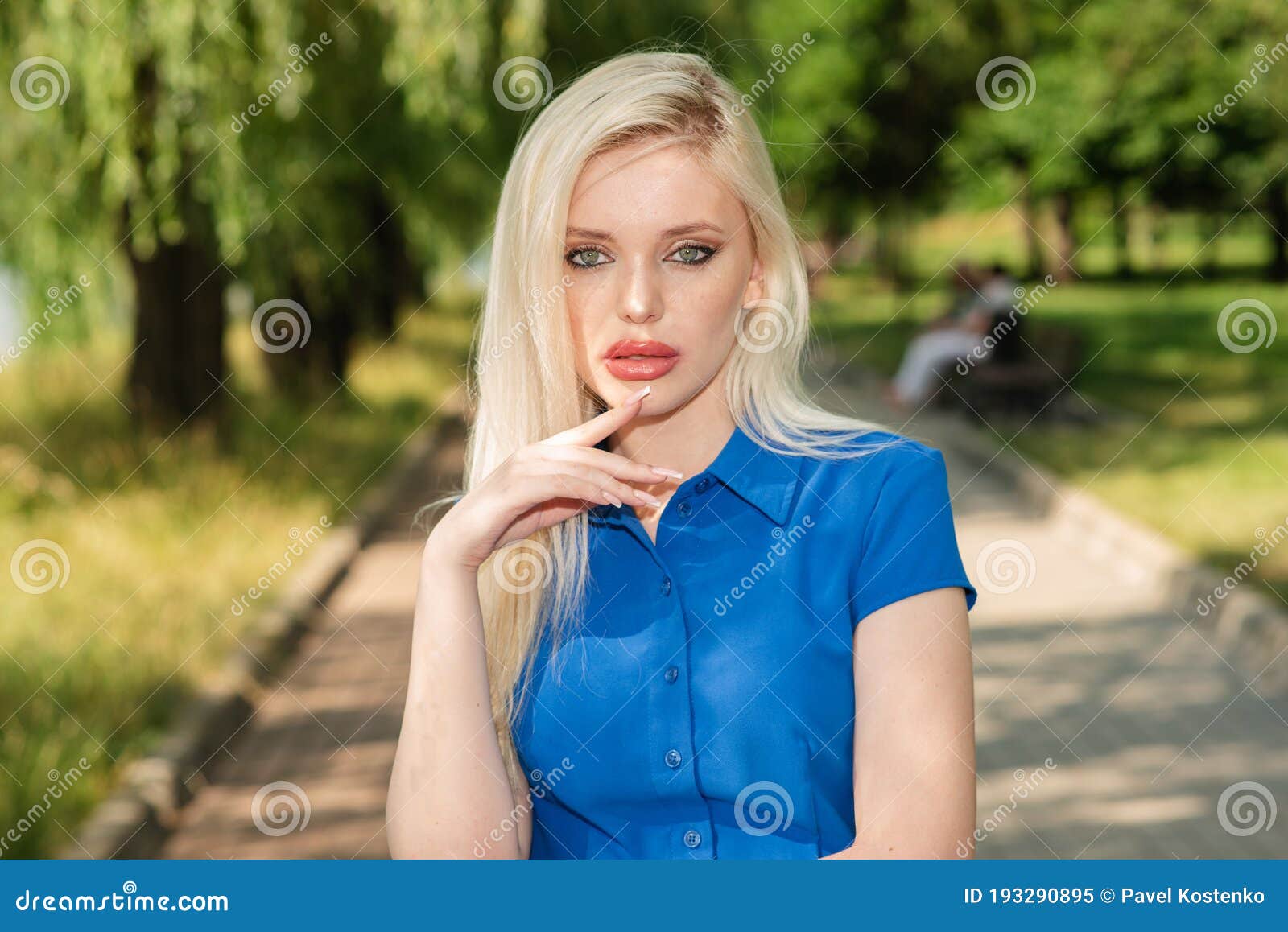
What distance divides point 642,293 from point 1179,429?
1390cm

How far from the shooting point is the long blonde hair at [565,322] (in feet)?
7.06

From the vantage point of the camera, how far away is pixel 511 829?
84.4 inches

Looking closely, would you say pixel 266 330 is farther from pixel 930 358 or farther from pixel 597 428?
pixel 597 428

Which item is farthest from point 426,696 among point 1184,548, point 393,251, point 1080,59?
point 1080,59

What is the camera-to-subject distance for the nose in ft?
6.93

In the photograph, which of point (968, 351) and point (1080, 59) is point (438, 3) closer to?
point (968, 351)

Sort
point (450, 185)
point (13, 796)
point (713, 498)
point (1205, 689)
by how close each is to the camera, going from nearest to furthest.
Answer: point (713, 498) → point (13, 796) → point (1205, 689) → point (450, 185)

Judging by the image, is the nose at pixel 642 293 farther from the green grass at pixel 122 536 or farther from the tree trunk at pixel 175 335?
the tree trunk at pixel 175 335

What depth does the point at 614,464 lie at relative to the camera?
2.05 metres

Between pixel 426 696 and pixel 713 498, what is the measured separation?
50cm

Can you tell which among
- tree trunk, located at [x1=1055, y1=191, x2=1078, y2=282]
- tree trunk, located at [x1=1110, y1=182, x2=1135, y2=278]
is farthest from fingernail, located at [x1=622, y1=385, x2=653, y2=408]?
tree trunk, located at [x1=1110, y1=182, x2=1135, y2=278]

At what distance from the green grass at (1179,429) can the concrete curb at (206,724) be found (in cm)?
309

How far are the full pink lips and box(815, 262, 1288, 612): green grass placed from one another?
75cm

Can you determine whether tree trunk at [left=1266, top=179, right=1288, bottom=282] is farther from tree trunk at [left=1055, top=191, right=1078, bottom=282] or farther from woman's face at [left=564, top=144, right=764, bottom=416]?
woman's face at [left=564, top=144, right=764, bottom=416]
